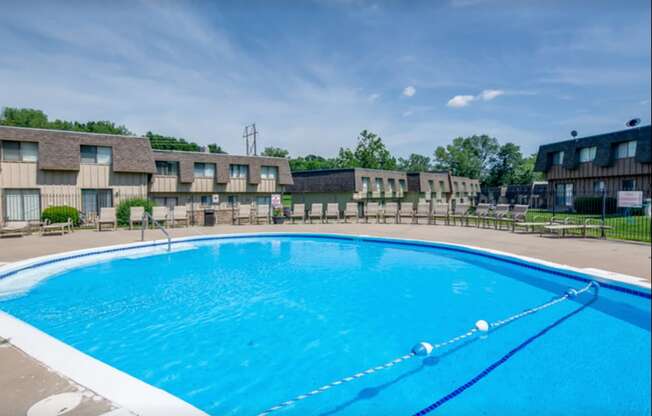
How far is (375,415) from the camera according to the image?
3541 millimetres

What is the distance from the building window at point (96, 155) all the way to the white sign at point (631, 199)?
21681mm

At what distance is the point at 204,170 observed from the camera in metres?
23.4

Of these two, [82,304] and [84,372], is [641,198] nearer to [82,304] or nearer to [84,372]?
[84,372]

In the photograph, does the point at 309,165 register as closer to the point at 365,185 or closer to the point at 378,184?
the point at 378,184

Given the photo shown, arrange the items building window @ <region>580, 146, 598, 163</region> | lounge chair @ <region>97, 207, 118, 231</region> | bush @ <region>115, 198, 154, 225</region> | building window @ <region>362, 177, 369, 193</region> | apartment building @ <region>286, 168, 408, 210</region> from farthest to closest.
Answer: building window @ <region>362, 177, 369, 193</region>
apartment building @ <region>286, 168, 408, 210</region>
building window @ <region>580, 146, 598, 163</region>
bush @ <region>115, 198, 154, 225</region>
lounge chair @ <region>97, 207, 118, 231</region>

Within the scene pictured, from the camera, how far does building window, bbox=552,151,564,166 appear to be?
84.9 ft

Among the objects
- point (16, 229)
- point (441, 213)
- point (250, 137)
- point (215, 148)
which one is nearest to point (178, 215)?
point (16, 229)

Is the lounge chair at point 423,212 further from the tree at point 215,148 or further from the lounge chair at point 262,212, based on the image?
the tree at point 215,148

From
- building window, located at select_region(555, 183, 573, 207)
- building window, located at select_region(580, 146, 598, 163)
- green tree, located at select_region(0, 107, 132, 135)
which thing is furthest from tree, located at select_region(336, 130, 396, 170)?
green tree, located at select_region(0, 107, 132, 135)

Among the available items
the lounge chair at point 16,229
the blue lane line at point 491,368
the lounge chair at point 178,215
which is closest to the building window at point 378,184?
the lounge chair at point 178,215

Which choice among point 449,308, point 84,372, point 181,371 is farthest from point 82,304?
point 449,308

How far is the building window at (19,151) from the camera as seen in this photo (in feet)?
54.5

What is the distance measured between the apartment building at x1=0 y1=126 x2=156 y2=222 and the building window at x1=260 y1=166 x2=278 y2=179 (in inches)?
297

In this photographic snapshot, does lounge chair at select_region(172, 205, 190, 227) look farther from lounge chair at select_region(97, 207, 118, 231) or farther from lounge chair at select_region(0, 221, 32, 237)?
lounge chair at select_region(0, 221, 32, 237)
